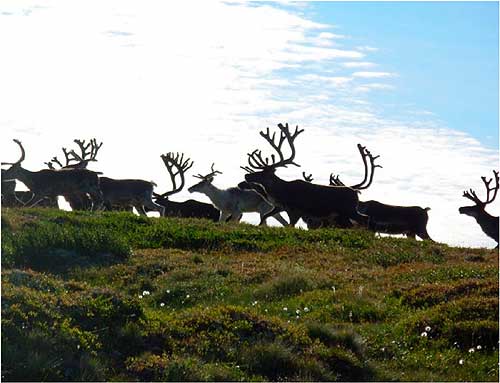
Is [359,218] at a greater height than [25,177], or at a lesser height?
lesser

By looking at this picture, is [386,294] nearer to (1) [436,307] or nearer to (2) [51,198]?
(1) [436,307]

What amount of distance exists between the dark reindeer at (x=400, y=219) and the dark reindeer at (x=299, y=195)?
198 centimetres

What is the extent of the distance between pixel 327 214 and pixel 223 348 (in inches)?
564

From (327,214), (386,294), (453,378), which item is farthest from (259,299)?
(327,214)

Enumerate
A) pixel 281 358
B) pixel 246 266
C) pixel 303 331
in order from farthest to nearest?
pixel 246 266 < pixel 303 331 < pixel 281 358

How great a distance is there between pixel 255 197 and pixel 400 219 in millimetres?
4393

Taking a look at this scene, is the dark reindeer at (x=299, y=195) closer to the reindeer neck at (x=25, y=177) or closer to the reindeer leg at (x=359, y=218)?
the reindeer leg at (x=359, y=218)

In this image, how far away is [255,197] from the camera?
2841cm

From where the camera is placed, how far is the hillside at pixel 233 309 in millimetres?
9570

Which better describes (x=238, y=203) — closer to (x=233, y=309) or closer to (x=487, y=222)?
(x=487, y=222)

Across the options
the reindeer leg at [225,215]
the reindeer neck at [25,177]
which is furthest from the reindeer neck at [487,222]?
the reindeer neck at [25,177]

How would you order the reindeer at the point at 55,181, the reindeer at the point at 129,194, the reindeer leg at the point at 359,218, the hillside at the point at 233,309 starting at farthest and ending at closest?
the reindeer at the point at 129,194 < the reindeer at the point at 55,181 < the reindeer leg at the point at 359,218 < the hillside at the point at 233,309

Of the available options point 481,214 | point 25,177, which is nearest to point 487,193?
point 481,214

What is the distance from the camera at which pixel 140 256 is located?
15.7 m
